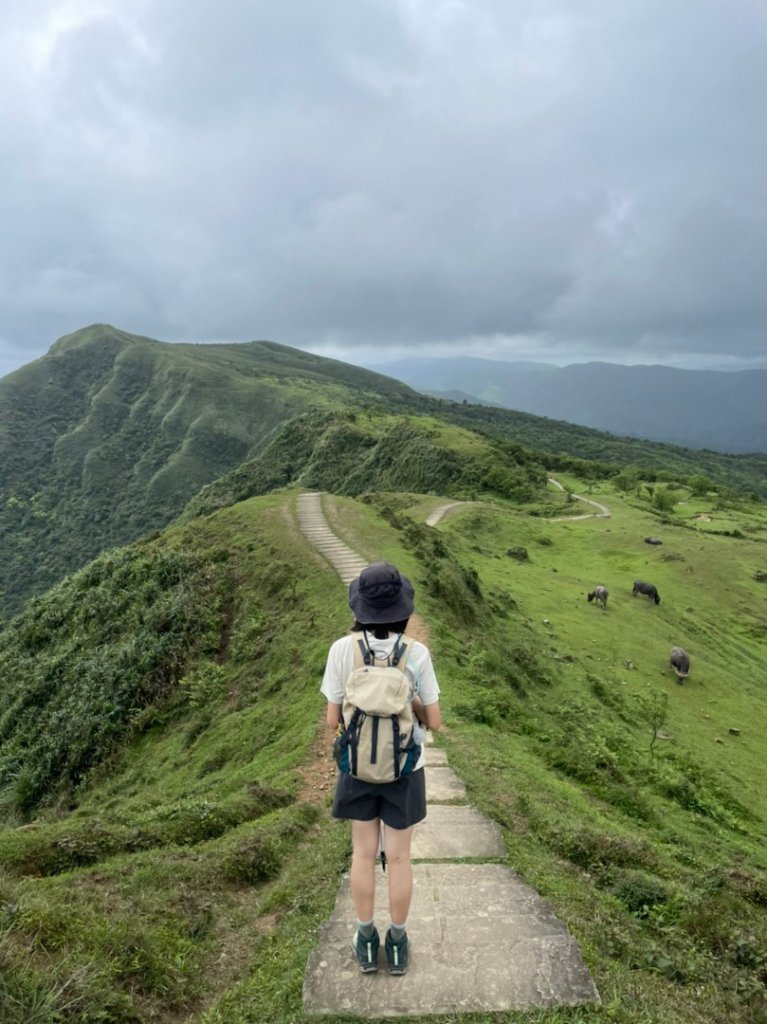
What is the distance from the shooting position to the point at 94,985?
13.3 feet

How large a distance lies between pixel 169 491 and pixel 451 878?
126693 millimetres

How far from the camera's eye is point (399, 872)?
4.55 metres

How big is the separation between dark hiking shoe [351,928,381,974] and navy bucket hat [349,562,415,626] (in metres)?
2.55

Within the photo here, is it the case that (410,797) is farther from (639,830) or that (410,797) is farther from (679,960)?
(639,830)

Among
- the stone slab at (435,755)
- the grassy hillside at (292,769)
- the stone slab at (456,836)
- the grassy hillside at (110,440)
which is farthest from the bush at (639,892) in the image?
the grassy hillside at (110,440)

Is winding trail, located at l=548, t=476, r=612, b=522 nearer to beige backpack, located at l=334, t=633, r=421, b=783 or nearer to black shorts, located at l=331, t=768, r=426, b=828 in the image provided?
black shorts, located at l=331, t=768, r=426, b=828

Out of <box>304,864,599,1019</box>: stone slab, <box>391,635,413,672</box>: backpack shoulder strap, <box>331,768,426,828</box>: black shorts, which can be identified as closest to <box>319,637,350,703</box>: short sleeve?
<box>391,635,413,672</box>: backpack shoulder strap

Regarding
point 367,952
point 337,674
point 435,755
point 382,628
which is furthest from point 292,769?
point 382,628

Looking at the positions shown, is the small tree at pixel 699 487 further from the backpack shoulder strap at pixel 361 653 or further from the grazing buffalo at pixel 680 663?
the backpack shoulder strap at pixel 361 653

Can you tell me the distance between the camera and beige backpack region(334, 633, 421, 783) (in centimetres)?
422

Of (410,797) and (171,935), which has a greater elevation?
(410,797)

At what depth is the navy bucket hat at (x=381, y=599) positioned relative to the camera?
4.41 metres

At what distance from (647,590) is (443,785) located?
84.0 feet

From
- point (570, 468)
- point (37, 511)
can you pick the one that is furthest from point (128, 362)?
point (570, 468)
